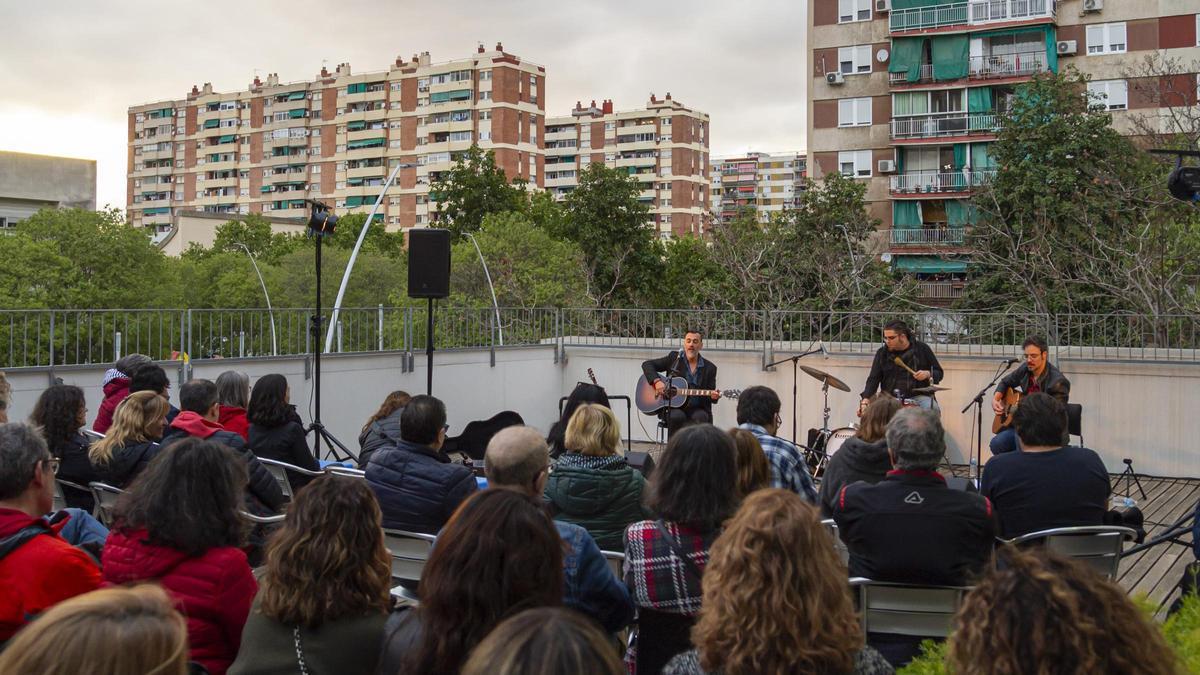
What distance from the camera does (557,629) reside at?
5.02 ft

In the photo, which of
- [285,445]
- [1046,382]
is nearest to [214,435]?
[285,445]

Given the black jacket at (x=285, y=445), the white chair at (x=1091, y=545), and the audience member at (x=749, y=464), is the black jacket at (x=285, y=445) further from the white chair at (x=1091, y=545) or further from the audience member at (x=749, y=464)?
the white chair at (x=1091, y=545)

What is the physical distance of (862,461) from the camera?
16.1 ft

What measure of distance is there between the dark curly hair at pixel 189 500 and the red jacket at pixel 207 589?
39 millimetres

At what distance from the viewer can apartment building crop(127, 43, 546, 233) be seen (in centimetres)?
8175

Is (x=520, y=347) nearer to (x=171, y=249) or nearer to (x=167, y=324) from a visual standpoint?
(x=167, y=324)

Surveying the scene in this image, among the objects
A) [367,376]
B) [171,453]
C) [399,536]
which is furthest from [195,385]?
[367,376]

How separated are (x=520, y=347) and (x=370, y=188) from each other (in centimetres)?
7706

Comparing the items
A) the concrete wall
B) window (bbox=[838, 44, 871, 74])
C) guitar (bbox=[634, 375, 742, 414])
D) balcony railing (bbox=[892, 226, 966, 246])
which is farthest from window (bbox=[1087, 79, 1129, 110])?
guitar (bbox=[634, 375, 742, 414])

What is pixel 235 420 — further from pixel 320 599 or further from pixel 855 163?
pixel 855 163

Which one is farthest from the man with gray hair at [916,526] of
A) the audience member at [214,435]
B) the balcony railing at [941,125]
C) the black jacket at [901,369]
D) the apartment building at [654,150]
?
the apartment building at [654,150]

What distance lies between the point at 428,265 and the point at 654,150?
289 feet

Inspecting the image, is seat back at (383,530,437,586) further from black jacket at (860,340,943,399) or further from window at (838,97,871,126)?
window at (838,97,871,126)

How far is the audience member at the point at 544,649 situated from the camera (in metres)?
1.48
